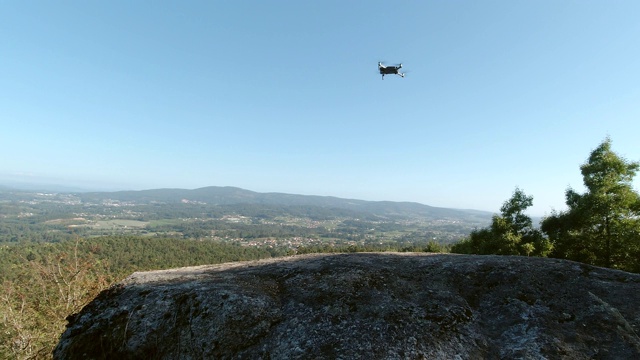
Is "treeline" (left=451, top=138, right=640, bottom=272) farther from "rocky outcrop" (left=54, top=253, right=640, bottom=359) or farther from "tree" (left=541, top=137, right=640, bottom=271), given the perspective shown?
"rocky outcrop" (left=54, top=253, right=640, bottom=359)

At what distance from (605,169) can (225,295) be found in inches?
1345

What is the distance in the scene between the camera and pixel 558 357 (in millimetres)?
7121

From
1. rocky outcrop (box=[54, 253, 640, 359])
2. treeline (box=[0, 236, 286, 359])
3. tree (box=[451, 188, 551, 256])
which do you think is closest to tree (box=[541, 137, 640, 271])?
tree (box=[451, 188, 551, 256])

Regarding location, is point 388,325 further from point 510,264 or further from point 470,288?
point 510,264

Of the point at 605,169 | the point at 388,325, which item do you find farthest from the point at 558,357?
the point at 605,169

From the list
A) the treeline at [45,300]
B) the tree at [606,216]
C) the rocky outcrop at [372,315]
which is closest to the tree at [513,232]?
the tree at [606,216]

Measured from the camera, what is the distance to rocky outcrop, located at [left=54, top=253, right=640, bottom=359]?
754cm

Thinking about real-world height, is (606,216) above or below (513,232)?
above

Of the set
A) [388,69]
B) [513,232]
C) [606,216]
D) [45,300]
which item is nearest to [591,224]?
[606,216]

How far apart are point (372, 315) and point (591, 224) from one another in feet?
101

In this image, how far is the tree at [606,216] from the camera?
25203mm

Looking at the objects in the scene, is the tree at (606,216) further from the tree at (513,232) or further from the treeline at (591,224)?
the tree at (513,232)

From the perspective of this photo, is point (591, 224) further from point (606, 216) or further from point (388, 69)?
point (388, 69)

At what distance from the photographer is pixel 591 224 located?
27812 millimetres
